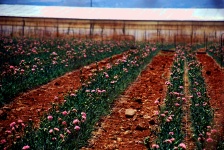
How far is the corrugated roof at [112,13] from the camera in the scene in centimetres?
3212

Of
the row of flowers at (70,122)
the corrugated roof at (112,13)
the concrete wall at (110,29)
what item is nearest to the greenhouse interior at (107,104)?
the row of flowers at (70,122)

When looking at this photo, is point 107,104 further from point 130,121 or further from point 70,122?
point 70,122

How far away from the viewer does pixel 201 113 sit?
18.6 feet

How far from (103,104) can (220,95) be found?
152 inches

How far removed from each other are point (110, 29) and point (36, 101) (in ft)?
82.3

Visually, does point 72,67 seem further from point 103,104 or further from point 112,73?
point 103,104

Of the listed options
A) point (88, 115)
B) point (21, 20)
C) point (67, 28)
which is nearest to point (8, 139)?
point (88, 115)

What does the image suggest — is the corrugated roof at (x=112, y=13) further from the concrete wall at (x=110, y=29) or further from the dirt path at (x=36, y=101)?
the dirt path at (x=36, y=101)

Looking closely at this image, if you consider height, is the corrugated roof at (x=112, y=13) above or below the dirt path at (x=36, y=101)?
above

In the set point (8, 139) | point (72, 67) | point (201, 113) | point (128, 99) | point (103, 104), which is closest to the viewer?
point (8, 139)

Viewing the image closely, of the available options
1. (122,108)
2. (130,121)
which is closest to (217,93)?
(122,108)

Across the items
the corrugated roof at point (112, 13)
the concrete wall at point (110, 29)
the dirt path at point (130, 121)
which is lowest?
the dirt path at point (130, 121)

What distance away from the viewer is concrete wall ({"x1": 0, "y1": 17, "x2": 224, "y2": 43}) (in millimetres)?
30703

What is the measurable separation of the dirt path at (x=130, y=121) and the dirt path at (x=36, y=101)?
1.27 m
